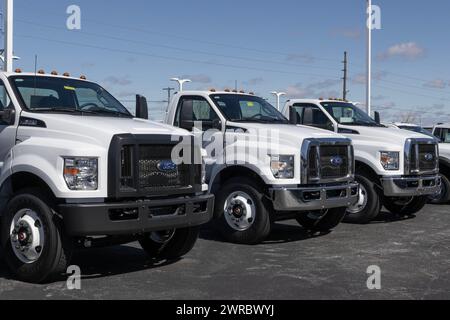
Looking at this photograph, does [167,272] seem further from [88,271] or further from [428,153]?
[428,153]

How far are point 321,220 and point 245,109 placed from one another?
2.21 meters

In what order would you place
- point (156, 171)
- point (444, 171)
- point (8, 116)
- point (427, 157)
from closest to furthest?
point (156, 171), point (8, 116), point (427, 157), point (444, 171)

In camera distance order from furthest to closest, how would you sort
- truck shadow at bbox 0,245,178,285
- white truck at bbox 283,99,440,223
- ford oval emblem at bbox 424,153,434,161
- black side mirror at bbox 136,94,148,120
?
1. ford oval emblem at bbox 424,153,434,161
2. white truck at bbox 283,99,440,223
3. black side mirror at bbox 136,94,148,120
4. truck shadow at bbox 0,245,178,285

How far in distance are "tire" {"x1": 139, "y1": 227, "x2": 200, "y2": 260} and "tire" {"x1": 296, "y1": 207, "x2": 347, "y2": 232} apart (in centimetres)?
310

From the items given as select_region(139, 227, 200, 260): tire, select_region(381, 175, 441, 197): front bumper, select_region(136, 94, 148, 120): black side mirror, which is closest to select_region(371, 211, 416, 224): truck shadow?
select_region(381, 175, 441, 197): front bumper

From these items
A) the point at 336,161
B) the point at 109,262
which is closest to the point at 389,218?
the point at 336,161

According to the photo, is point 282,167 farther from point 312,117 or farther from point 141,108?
point 312,117

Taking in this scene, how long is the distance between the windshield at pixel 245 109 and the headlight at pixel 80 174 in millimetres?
3647

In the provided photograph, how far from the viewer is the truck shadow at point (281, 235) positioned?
932 centimetres

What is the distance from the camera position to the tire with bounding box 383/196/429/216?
1185 centimetres

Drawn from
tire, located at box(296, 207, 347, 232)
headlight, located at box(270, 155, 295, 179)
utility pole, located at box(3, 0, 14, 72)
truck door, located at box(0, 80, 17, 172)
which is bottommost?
tire, located at box(296, 207, 347, 232)

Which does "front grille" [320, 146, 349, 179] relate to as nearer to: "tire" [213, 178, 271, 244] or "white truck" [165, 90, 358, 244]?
"white truck" [165, 90, 358, 244]

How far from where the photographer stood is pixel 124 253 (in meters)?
8.14

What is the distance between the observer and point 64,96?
24.1 ft
